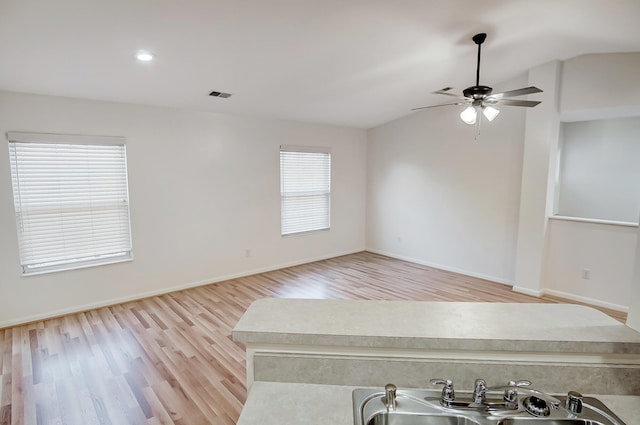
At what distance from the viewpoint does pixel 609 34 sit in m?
3.31

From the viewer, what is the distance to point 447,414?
991 mm

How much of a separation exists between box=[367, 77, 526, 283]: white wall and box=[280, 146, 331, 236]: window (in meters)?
1.06

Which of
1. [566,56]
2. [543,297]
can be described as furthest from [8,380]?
[566,56]

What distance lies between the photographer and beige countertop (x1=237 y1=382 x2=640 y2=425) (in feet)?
3.15

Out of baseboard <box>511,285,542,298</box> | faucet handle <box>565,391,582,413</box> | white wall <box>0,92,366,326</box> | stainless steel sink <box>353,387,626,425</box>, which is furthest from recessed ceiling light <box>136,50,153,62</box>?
baseboard <box>511,285,542,298</box>

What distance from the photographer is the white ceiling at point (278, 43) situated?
243 cm

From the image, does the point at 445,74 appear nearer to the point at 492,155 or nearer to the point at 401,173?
the point at 492,155

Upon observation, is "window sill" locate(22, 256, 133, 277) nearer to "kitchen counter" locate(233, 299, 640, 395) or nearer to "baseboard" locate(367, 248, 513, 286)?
"kitchen counter" locate(233, 299, 640, 395)

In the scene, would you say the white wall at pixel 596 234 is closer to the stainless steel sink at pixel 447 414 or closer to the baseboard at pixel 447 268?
the baseboard at pixel 447 268

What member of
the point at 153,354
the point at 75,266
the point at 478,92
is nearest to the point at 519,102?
the point at 478,92

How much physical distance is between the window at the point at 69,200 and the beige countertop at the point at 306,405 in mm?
3808

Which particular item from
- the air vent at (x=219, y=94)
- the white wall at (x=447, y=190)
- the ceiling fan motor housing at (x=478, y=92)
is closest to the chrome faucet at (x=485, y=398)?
the ceiling fan motor housing at (x=478, y=92)

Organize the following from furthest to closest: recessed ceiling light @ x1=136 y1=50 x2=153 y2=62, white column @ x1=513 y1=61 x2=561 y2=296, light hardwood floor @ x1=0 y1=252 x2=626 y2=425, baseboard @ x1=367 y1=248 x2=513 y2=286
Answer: baseboard @ x1=367 y1=248 x2=513 y2=286 → white column @ x1=513 y1=61 x2=561 y2=296 → recessed ceiling light @ x1=136 y1=50 x2=153 y2=62 → light hardwood floor @ x1=0 y1=252 x2=626 y2=425

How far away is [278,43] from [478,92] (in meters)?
1.79
